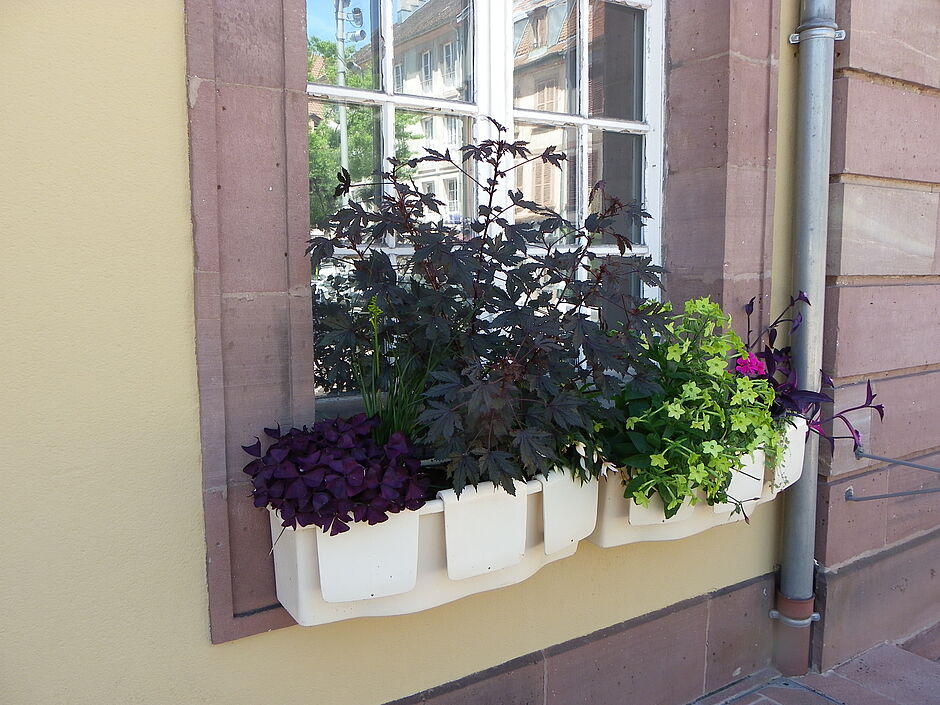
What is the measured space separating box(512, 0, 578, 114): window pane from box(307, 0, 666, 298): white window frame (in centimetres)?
3

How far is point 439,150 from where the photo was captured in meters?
2.53

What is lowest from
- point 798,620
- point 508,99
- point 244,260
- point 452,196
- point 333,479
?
point 798,620

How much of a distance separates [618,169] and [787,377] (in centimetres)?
94

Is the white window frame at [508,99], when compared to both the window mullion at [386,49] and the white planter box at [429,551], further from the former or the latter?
the white planter box at [429,551]

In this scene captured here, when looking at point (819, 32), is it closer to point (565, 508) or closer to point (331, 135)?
point (331, 135)

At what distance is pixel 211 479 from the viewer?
190 cm

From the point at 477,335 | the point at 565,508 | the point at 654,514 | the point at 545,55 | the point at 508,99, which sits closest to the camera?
the point at 477,335

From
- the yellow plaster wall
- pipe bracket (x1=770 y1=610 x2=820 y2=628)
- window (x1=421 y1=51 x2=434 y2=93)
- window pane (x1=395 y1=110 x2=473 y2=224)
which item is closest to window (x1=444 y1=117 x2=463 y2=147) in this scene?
window pane (x1=395 y1=110 x2=473 y2=224)

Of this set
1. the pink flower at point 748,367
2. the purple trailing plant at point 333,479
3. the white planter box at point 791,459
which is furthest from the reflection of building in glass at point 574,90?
the purple trailing plant at point 333,479

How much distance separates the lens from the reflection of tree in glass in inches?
88.7

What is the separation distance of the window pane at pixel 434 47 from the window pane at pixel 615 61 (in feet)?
1.68

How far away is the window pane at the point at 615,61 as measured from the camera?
287 cm

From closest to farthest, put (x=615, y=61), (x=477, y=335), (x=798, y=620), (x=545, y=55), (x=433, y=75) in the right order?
(x=477, y=335) → (x=433, y=75) → (x=545, y=55) → (x=615, y=61) → (x=798, y=620)

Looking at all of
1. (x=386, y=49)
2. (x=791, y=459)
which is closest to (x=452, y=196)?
(x=386, y=49)
